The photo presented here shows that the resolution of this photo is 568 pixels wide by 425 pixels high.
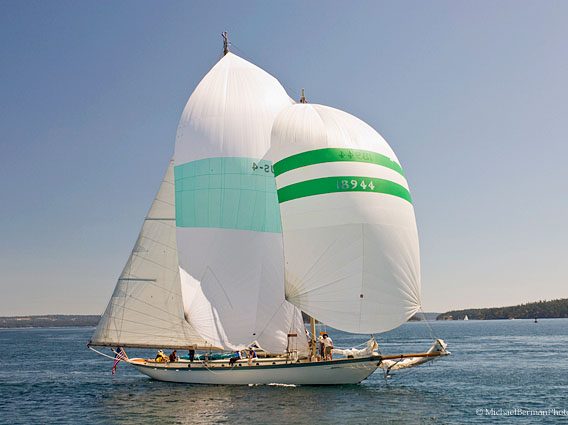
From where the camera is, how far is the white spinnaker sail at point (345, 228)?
29.6m

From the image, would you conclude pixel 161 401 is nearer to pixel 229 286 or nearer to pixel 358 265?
pixel 229 286

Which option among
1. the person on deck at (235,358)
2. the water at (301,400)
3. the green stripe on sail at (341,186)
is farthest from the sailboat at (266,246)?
the water at (301,400)

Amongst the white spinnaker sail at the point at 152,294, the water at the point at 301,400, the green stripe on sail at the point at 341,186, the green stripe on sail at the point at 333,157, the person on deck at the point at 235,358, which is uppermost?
the green stripe on sail at the point at 333,157

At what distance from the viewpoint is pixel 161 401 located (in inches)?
1176

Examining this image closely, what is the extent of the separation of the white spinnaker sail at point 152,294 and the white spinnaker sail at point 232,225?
324 centimetres

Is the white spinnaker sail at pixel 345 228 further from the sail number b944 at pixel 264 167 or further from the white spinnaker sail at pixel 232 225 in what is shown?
the white spinnaker sail at pixel 232 225

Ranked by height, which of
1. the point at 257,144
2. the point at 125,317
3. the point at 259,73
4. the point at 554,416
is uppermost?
the point at 259,73

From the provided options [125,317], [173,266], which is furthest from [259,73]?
[125,317]

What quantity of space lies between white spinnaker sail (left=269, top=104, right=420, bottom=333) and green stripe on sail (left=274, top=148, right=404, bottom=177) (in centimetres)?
5

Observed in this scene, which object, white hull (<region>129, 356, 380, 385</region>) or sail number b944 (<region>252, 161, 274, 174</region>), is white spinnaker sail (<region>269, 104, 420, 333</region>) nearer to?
sail number b944 (<region>252, 161, 274, 174</region>)

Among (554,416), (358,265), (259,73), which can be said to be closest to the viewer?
(554,416)

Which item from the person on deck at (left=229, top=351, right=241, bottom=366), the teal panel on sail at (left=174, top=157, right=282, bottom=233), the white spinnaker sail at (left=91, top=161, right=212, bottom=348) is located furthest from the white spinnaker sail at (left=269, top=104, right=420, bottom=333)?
the white spinnaker sail at (left=91, top=161, right=212, bottom=348)

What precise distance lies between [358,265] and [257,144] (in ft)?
30.3

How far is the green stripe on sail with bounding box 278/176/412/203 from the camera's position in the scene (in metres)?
30.1
